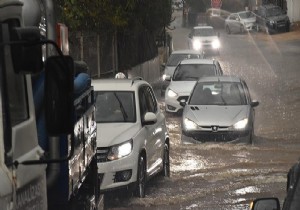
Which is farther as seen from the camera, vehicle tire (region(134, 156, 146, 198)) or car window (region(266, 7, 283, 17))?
car window (region(266, 7, 283, 17))

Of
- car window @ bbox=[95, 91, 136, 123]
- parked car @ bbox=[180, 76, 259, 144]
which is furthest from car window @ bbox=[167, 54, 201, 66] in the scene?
car window @ bbox=[95, 91, 136, 123]

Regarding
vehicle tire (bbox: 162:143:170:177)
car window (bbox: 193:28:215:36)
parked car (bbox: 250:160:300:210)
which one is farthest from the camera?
car window (bbox: 193:28:215:36)

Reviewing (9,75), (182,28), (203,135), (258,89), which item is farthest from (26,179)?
(182,28)

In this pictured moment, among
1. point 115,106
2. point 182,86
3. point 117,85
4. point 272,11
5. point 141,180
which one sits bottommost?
point 272,11

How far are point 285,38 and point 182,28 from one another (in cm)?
→ 1807

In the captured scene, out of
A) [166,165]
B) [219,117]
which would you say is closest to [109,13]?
[219,117]

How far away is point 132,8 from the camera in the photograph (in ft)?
94.4

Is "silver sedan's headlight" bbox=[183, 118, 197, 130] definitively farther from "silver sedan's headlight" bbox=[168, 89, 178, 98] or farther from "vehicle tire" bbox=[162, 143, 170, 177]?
"silver sedan's headlight" bbox=[168, 89, 178, 98]

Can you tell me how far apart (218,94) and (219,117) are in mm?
1387

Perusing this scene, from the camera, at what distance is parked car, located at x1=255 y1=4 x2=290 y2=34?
61375mm

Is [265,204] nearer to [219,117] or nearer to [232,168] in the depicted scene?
[232,168]

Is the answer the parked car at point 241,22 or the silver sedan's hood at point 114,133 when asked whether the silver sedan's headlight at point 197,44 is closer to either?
the parked car at point 241,22

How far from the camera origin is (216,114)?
18891 mm

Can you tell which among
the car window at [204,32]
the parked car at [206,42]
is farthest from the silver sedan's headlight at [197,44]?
the car window at [204,32]
